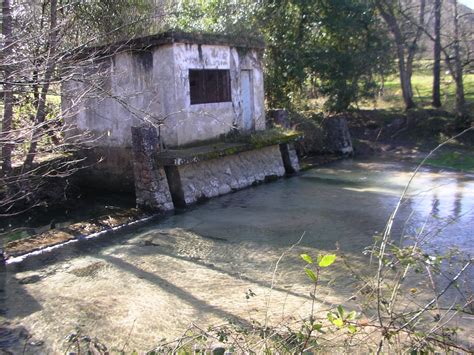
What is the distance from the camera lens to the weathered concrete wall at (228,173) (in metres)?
10.6

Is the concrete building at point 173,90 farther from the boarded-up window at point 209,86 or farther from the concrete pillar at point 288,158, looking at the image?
the concrete pillar at point 288,158

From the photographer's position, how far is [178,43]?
1067 centimetres

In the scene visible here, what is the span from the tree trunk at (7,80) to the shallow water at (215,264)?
1.90 metres

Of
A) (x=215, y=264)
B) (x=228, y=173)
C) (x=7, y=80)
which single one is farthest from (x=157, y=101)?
(x=7, y=80)

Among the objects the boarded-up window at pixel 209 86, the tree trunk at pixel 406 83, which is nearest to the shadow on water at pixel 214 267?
the boarded-up window at pixel 209 86

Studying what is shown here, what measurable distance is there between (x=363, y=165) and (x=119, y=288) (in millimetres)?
10414

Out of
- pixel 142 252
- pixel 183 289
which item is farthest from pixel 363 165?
pixel 183 289

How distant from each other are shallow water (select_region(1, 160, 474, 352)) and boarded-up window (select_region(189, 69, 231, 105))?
2.34m

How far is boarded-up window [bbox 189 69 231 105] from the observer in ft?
37.2

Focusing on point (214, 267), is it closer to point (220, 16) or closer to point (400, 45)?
point (220, 16)

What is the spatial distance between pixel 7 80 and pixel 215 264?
355cm

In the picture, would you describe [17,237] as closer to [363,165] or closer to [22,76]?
[22,76]

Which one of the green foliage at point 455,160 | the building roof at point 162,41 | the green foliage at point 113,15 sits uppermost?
the green foliage at point 113,15

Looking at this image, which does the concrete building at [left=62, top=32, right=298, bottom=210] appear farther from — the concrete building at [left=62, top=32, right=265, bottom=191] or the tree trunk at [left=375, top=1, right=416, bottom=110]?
the tree trunk at [left=375, top=1, right=416, bottom=110]
